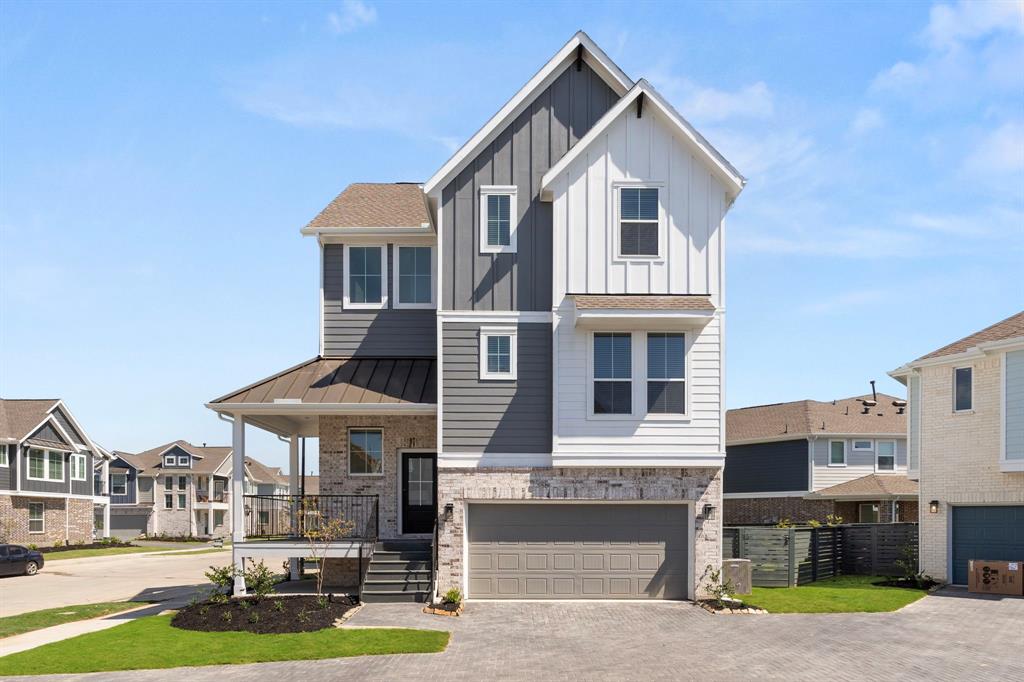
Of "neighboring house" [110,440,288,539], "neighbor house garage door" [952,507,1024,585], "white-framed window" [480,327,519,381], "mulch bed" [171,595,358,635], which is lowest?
"neighboring house" [110,440,288,539]

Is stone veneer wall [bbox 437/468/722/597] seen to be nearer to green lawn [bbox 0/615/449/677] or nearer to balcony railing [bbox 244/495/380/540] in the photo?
balcony railing [bbox 244/495/380/540]

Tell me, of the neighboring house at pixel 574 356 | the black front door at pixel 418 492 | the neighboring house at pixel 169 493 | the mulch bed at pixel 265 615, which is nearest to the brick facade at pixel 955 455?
the neighboring house at pixel 574 356

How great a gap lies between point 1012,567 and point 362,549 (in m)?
15.1

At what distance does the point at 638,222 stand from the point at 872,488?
2462 cm

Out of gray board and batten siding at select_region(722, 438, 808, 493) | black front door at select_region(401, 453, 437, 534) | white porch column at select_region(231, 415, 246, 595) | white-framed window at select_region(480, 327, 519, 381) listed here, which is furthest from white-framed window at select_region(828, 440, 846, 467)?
white porch column at select_region(231, 415, 246, 595)

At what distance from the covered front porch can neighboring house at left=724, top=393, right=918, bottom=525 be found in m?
22.0

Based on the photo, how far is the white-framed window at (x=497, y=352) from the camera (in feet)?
63.9

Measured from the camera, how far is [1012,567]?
70.8ft

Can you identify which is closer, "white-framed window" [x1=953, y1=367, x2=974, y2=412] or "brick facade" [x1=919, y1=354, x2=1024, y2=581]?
"brick facade" [x1=919, y1=354, x2=1024, y2=581]

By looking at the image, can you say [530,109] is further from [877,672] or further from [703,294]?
[877,672]

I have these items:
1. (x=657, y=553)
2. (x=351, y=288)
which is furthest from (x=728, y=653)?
(x=351, y=288)

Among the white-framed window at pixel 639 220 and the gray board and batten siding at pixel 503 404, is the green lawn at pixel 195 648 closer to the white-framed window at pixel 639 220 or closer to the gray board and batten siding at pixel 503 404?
the gray board and batten siding at pixel 503 404

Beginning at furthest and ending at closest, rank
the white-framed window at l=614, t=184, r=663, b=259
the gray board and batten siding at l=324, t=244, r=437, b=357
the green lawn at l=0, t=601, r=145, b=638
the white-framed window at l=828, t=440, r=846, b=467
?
the white-framed window at l=828, t=440, r=846, b=467
the gray board and batten siding at l=324, t=244, r=437, b=357
the white-framed window at l=614, t=184, r=663, b=259
the green lawn at l=0, t=601, r=145, b=638

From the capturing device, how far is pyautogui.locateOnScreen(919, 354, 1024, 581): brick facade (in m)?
22.6
